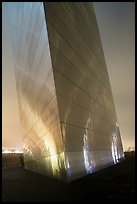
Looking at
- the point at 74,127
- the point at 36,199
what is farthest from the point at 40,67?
the point at 36,199

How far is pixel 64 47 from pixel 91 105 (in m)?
4.19

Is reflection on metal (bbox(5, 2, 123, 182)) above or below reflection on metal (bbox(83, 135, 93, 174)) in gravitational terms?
above

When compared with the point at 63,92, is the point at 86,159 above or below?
below

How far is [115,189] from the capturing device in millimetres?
5945

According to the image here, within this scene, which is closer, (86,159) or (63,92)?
(63,92)

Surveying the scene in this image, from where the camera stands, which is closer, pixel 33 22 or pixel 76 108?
pixel 76 108

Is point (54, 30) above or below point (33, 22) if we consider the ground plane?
below

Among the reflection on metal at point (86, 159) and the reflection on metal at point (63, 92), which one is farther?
the reflection on metal at point (86, 159)

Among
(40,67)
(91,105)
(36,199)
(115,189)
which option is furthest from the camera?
(91,105)

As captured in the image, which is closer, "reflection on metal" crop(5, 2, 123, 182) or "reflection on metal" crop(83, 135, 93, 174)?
"reflection on metal" crop(5, 2, 123, 182)

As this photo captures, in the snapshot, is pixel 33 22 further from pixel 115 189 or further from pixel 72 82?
pixel 115 189

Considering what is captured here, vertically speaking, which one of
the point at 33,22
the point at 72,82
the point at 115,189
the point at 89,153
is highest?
the point at 33,22

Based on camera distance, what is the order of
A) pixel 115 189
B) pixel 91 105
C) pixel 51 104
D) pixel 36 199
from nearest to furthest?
1. pixel 36 199
2. pixel 115 189
3. pixel 51 104
4. pixel 91 105

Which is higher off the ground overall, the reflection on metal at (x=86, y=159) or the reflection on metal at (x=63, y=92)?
the reflection on metal at (x=63, y=92)
